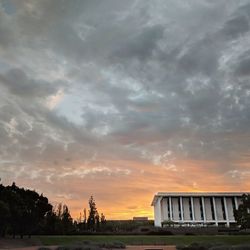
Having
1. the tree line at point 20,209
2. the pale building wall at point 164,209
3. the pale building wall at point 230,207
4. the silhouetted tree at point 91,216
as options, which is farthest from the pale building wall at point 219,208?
the tree line at point 20,209

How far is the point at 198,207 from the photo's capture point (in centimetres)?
14412

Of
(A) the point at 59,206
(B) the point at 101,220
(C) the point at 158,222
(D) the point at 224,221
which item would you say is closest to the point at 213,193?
(D) the point at 224,221

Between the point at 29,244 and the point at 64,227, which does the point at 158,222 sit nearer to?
the point at 64,227

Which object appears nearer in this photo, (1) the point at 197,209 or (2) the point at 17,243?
(2) the point at 17,243

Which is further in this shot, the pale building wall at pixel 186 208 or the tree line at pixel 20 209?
the pale building wall at pixel 186 208

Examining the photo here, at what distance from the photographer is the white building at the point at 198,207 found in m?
141

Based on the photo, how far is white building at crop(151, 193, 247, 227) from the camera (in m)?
141

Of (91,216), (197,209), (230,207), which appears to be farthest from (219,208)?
(91,216)

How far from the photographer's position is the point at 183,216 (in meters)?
142

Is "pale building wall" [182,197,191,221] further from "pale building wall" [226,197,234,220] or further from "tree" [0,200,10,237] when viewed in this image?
"tree" [0,200,10,237]

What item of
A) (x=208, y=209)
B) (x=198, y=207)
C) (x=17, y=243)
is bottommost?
(x=17, y=243)

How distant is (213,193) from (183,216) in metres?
15.1

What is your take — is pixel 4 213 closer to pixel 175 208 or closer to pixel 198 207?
pixel 175 208

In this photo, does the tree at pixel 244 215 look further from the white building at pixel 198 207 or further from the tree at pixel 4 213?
the white building at pixel 198 207
